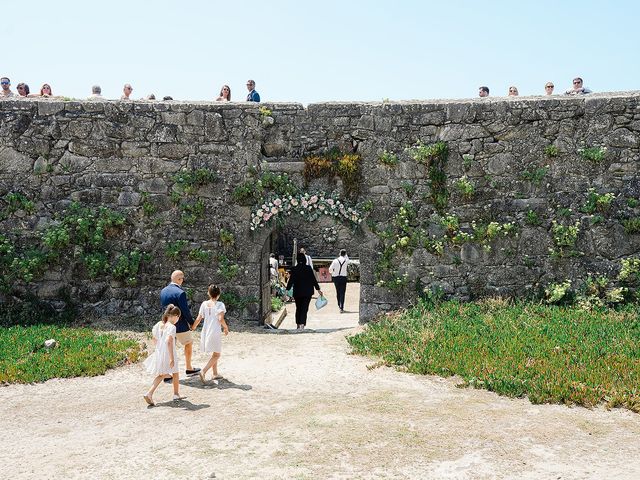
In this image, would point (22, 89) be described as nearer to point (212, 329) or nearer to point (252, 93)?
point (252, 93)

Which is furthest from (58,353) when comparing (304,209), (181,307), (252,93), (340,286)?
(340,286)

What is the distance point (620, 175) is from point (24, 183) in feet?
33.7

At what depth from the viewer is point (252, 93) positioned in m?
11.3

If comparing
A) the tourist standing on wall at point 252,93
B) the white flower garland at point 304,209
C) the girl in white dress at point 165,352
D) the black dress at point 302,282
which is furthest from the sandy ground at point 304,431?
the tourist standing on wall at point 252,93

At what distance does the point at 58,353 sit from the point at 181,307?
7.29ft

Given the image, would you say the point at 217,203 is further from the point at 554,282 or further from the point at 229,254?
the point at 554,282

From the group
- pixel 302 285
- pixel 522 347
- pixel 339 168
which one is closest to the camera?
pixel 522 347

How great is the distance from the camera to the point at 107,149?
10539 millimetres

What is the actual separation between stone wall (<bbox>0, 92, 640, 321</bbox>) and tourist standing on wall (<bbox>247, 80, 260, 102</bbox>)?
767mm

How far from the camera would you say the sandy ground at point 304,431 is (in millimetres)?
4727

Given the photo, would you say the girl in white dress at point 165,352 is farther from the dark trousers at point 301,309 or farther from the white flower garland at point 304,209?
the dark trousers at point 301,309

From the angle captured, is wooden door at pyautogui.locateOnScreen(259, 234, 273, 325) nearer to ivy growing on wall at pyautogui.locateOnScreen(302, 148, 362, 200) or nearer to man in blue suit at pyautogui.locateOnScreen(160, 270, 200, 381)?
ivy growing on wall at pyautogui.locateOnScreen(302, 148, 362, 200)

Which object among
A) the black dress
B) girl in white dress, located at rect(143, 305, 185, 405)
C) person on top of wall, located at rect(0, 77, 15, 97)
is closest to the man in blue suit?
girl in white dress, located at rect(143, 305, 185, 405)

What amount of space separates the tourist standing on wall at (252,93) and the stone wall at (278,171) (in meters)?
0.77
